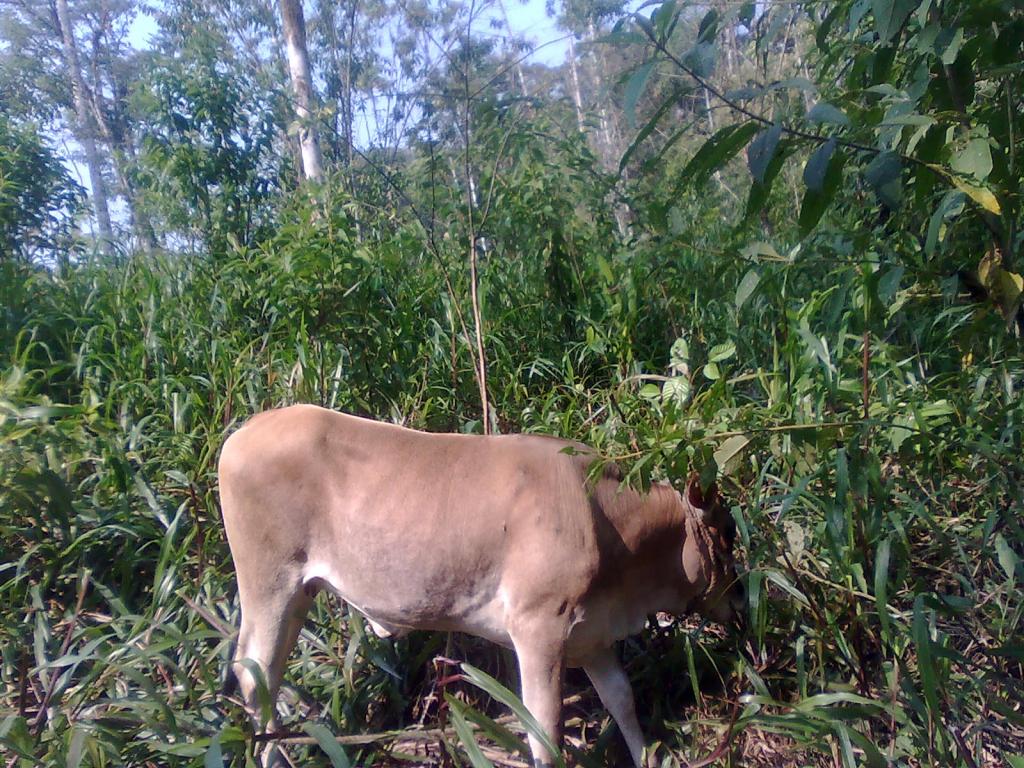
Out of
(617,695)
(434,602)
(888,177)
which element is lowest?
(617,695)

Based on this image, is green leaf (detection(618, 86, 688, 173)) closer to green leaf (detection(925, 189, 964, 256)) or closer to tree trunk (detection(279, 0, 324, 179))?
green leaf (detection(925, 189, 964, 256))

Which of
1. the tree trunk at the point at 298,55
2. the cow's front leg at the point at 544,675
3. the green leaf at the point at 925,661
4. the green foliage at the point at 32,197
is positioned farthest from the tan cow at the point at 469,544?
the tree trunk at the point at 298,55

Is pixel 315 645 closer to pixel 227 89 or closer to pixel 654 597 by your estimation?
pixel 654 597

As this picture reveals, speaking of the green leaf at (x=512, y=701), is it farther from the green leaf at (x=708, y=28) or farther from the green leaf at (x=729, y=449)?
the green leaf at (x=708, y=28)

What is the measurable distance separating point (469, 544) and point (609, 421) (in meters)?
1.35

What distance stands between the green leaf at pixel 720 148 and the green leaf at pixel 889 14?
1.20 feet

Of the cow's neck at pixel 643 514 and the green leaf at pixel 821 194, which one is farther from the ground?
the green leaf at pixel 821 194

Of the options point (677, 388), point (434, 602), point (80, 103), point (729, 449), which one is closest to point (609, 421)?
point (677, 388)

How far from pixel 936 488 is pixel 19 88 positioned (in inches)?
956

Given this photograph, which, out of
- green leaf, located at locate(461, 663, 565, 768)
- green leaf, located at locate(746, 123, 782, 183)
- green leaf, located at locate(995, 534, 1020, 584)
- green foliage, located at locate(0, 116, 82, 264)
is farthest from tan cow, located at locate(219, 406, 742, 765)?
green foliage, located at locate(0, 116, 82, 264)

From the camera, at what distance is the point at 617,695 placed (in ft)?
10.7

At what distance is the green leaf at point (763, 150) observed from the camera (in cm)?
165

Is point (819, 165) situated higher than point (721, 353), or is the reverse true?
point (819, 165)

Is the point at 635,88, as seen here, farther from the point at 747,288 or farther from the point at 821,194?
the point at 747,288
